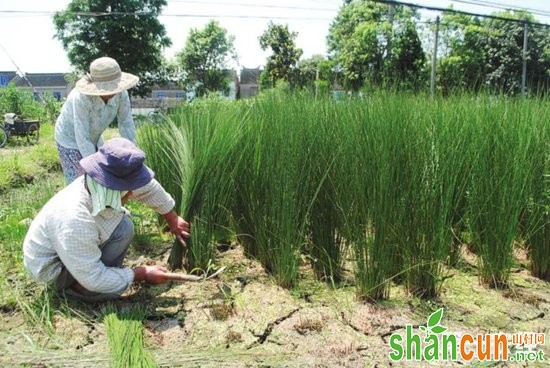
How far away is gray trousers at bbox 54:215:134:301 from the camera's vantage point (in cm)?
226

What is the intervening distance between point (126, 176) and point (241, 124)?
892 mm

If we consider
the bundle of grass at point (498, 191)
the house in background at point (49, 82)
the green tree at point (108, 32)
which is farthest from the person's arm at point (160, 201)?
the house in background at point (49, 82)

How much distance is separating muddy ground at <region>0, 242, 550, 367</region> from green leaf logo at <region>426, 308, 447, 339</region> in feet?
0.13

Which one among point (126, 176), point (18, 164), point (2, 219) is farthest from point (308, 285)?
point (18, 164)

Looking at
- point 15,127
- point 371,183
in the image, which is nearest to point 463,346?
point 371,183

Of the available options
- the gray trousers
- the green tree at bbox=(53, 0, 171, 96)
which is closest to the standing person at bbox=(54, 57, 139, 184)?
the gray trousers

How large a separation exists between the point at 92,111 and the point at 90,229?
1.11m

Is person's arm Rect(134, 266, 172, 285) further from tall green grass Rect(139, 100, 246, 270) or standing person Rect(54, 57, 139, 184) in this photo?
standing person Rect(54, 57, 139, 184)

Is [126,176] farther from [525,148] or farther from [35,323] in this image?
[525,148]

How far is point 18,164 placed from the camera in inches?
276

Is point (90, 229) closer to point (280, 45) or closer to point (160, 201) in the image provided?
point (160, 201)

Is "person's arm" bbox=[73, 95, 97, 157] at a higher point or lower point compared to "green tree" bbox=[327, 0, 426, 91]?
lower

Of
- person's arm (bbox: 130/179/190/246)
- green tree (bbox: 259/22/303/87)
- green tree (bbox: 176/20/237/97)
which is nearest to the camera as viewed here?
person's arm (bbox: 130/179/190/246)

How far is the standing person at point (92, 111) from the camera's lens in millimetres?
2775
